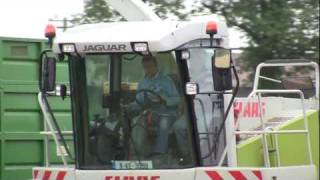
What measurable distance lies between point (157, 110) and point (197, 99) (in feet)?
1.36

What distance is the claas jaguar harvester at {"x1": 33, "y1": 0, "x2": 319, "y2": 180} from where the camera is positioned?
6707 millimetres

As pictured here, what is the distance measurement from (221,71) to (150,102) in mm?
794

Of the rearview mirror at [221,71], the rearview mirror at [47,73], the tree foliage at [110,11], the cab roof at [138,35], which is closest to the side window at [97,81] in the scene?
the cab roof at [138,35]

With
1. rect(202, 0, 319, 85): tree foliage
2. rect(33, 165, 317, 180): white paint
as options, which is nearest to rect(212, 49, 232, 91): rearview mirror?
rect(33, 165, 317, 180): white paint

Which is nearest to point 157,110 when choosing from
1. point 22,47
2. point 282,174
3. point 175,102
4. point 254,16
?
point 175,102

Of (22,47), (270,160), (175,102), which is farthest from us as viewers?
(22,47)

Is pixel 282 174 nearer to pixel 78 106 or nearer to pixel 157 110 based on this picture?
pixel 157 110

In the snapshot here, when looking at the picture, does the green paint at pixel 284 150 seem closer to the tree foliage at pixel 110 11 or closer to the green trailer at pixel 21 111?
the green trailer at pixel 21 111

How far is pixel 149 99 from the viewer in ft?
22.2

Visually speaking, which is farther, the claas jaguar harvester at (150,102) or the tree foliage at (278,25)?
the tree foliage at (278,25)

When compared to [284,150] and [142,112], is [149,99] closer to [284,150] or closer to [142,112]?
[142,112]

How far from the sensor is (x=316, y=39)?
17.0 m

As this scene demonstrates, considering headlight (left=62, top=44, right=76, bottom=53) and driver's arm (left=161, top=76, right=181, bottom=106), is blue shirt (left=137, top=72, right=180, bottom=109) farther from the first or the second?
A: headlight (left=62, top=44, right=76, bottom=53)

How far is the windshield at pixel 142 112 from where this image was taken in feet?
22.1
